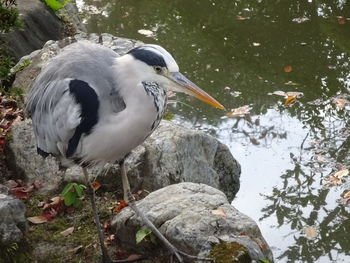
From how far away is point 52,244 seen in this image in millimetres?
3770

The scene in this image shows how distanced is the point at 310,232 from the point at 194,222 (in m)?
1.42

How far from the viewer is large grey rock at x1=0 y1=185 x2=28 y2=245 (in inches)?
133

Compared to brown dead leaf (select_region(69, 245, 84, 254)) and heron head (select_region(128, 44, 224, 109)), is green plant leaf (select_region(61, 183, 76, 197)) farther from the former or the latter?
heron head (select_region(128, 44, 224, 109))

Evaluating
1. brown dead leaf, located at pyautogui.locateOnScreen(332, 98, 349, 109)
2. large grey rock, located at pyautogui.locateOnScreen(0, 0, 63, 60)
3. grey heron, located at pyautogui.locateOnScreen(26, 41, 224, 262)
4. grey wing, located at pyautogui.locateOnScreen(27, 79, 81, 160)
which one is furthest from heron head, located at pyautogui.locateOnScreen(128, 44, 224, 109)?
brown dead leaf, located at pyautogui.locateOnScreen(332, 98, 349, 109)

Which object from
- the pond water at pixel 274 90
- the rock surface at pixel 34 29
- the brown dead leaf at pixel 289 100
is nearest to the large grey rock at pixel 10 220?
the pond water at pixel 274 90

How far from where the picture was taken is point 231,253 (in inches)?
123

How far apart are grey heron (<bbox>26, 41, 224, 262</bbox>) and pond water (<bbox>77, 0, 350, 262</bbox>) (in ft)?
5.45

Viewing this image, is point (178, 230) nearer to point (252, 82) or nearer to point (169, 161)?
point (169, 161)

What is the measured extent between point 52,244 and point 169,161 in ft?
3.49

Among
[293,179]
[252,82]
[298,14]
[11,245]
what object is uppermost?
[298,14]

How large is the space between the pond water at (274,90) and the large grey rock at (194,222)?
963 millimetres

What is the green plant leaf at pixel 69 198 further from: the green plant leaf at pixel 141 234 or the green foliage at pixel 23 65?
the green foliage at pixel 23 65

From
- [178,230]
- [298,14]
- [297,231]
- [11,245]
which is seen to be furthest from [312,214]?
[298,14]

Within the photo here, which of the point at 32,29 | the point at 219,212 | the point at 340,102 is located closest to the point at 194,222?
the point at 219,212
